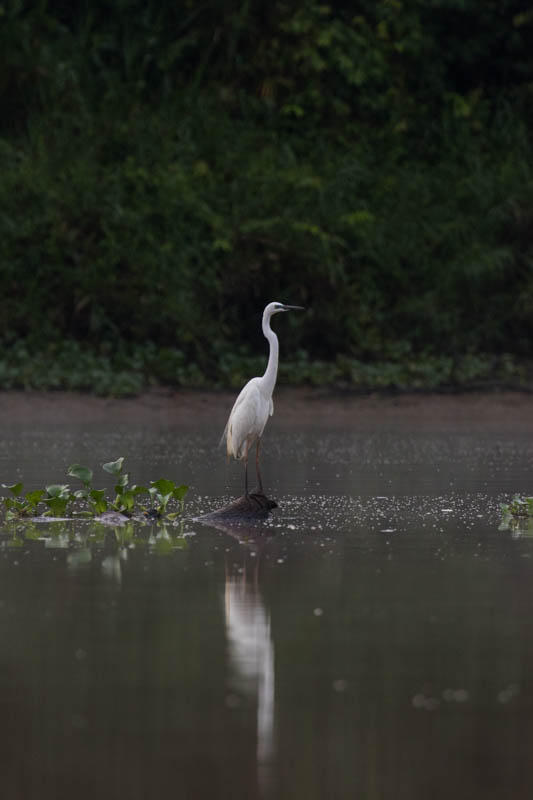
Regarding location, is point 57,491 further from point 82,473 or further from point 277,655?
point 277,655

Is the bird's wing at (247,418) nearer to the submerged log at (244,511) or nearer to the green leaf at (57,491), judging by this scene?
the submerged log at (244,511)

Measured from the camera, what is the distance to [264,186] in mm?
22234

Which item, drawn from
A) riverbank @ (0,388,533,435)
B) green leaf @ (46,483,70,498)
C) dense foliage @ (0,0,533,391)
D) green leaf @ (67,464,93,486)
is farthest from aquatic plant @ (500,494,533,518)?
dense foliage @ (0,0,533,391)

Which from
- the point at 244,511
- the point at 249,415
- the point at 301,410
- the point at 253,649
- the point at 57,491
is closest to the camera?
the point at 253,649

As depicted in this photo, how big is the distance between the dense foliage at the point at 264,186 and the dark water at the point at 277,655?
1063 cm

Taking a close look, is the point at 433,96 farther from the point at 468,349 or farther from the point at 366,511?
the point at 366,511

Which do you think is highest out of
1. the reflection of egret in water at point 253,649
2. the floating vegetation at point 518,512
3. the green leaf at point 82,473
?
the green leaf at point 82,473

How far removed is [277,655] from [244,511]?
3.85m

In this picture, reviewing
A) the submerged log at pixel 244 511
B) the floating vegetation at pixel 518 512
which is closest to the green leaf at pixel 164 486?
the submerged log at pixel 244 511

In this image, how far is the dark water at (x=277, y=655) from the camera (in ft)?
13.6

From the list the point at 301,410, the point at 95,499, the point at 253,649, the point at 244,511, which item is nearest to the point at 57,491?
the point at 95,499

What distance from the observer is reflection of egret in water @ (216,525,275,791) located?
14.5ft

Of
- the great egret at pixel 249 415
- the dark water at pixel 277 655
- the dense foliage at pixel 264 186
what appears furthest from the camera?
the dense foliage at pixel 264 186

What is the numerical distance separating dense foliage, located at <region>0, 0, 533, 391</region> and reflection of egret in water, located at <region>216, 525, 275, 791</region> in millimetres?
11994
